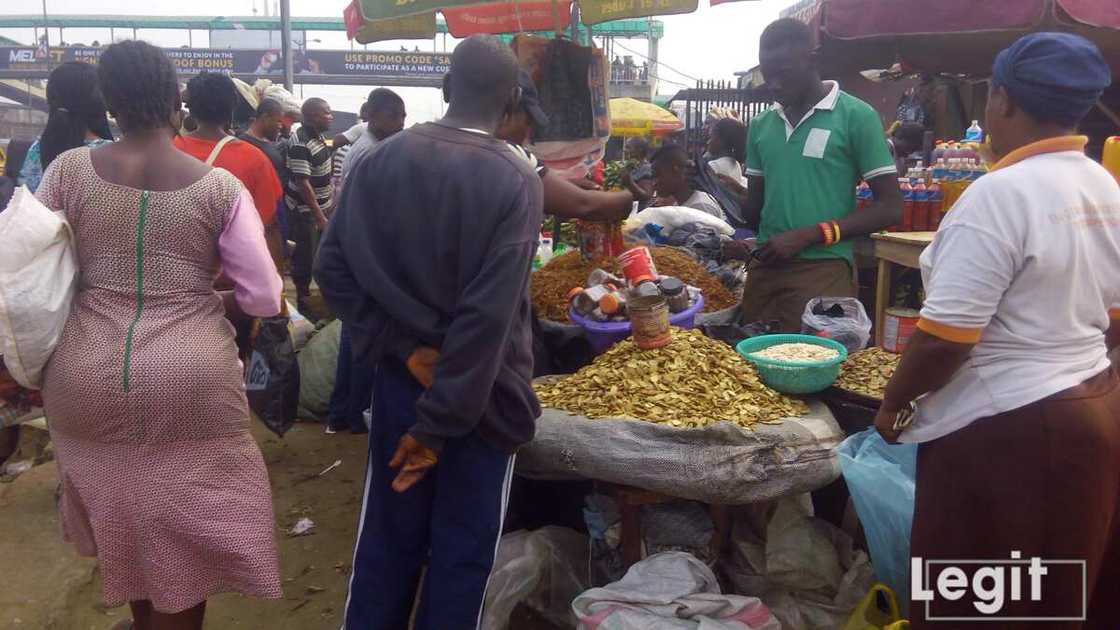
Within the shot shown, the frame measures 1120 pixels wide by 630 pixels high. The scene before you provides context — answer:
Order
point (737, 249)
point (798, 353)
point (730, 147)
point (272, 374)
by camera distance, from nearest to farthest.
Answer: point (272, 374) → point (798, 353) → point (737, 249) → point (730, 147)

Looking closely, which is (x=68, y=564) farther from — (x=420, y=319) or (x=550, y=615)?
(x=420, y=319)

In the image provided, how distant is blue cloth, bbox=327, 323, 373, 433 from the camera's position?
4844 millimetres

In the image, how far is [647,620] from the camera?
229cm

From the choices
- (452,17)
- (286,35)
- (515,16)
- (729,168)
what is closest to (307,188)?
(452,17)

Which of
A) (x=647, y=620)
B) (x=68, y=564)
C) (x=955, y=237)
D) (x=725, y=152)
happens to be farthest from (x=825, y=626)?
(x=725, y=152)

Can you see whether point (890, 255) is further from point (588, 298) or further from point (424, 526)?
point (424, 526)

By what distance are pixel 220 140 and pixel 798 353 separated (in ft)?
9.30

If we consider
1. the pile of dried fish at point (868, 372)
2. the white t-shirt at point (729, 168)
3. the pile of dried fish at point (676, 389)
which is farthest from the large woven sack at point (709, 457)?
the white t-shirt at point (729, 168)

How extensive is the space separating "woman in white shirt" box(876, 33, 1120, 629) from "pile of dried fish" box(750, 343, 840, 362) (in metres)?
1.01

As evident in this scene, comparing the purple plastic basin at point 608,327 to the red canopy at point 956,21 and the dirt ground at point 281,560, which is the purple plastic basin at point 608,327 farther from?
the red canopy at point 956,21

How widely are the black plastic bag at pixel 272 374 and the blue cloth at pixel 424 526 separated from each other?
0.71m

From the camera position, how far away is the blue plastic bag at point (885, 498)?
238 centimetres

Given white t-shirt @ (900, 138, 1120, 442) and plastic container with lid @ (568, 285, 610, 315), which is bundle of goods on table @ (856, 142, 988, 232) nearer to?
plastic container with lid @ (568, 285, 610, 315)

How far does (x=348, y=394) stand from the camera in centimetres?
505
